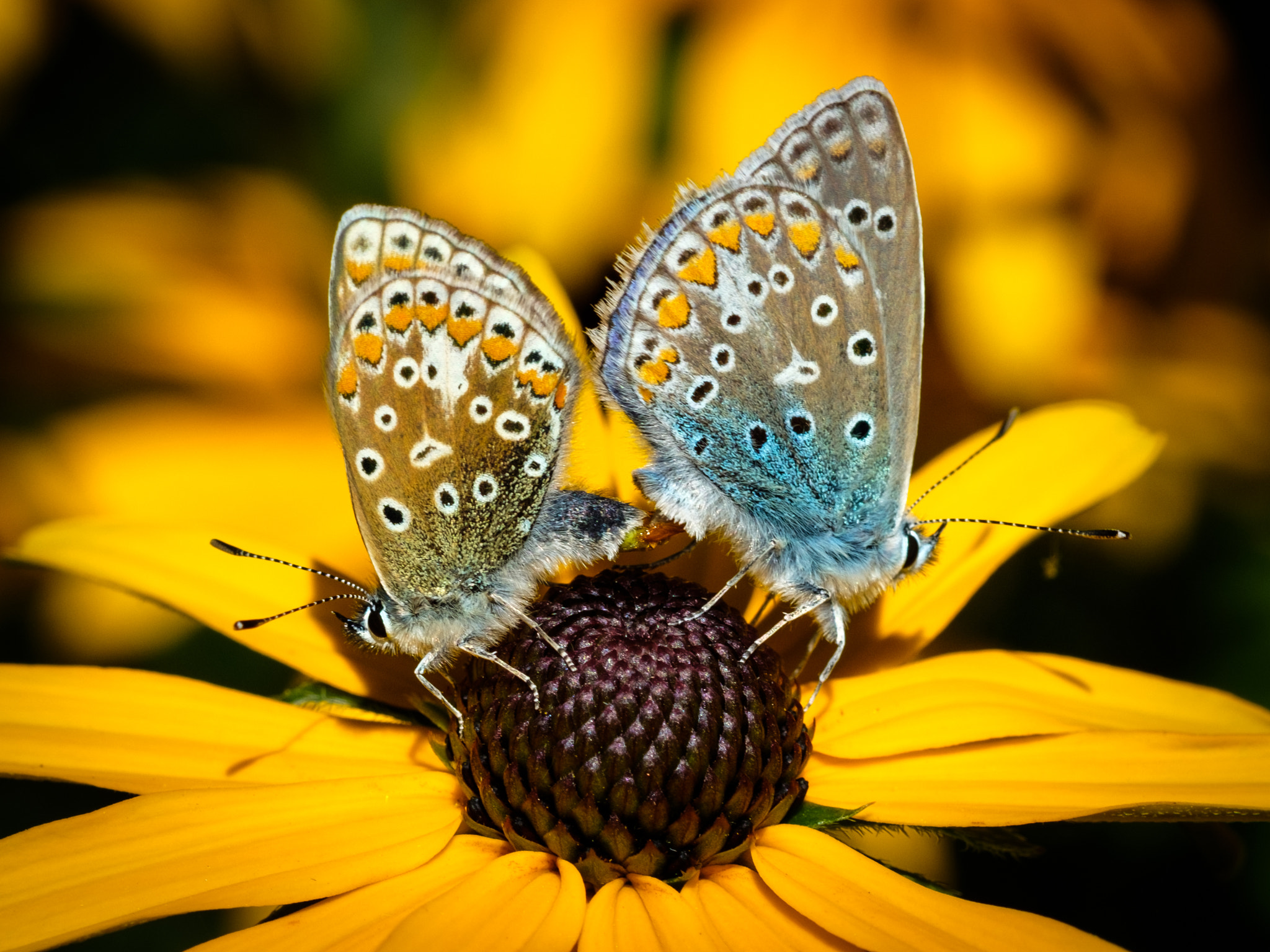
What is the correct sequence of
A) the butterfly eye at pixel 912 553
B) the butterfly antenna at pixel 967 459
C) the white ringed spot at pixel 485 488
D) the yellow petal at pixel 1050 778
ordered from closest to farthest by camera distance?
the yellow petal at pixel 1050 778 < the white ringed spot at pixel 485 488 < the butterfly eye at pixel 912 553 < the butterfly antenna at pixel 967 459

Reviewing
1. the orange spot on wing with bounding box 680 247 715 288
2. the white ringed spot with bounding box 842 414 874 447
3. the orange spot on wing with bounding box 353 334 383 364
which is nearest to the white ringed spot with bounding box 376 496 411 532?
the orange spot on wing with bounding box 353 334 383 364

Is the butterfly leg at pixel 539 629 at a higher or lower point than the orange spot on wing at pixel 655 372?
lower

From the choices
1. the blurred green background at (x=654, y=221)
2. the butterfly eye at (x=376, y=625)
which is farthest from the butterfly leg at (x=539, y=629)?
the blurred green background at (x=654, y=221)

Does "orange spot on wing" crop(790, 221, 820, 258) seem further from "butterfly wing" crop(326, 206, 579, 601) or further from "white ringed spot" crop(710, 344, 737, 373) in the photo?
"butterfly wing" crop(326, 206, 579, 601)

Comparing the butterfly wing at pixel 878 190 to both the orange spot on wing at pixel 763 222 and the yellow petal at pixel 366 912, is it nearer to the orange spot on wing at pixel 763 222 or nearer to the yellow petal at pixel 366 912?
the orange spot on wing at pixel 763 222

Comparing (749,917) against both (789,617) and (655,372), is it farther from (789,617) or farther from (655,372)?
(655,372)

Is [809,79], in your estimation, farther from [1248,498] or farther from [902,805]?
[902,805]
